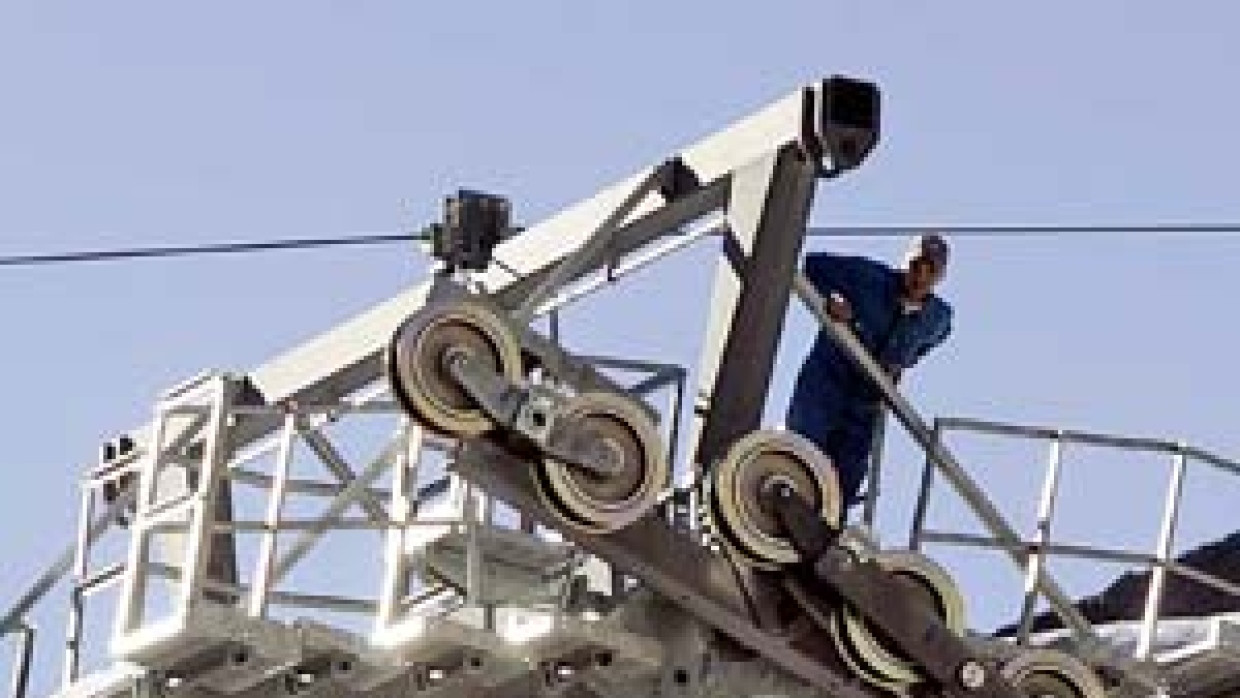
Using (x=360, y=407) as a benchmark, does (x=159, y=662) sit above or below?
below

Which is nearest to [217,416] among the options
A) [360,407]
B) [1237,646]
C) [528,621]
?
[360,407]

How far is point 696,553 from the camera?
1755 cm

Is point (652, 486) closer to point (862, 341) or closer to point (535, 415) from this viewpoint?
point (535, 415)

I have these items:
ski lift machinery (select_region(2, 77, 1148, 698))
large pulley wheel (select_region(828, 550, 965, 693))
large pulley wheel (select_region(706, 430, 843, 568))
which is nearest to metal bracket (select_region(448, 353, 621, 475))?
ski lift machinery (select_region(2, 77, 1148, 698))

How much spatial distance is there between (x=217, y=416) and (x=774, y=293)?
2.79 metres

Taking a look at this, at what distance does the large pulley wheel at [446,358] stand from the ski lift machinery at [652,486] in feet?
0.03

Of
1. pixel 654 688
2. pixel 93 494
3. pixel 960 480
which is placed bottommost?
pixel 654 688

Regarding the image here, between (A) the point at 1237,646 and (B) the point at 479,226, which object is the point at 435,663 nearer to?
(B) the point at 479,226

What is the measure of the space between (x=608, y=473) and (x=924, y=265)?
10.4ft

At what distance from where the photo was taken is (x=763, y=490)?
17594 mm

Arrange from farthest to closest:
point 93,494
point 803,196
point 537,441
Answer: point 93,494, point 803,196, point 537,441

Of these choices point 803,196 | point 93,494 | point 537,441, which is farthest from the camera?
point 93,494

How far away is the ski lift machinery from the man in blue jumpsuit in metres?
0.45

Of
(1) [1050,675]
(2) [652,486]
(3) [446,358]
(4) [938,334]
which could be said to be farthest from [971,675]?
(3) [446,358]
